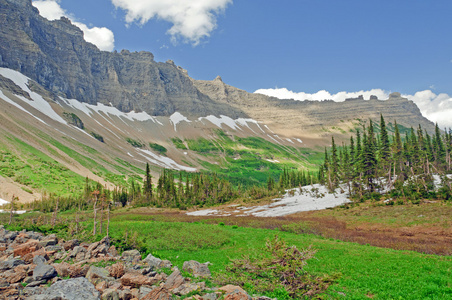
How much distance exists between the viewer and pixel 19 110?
163m

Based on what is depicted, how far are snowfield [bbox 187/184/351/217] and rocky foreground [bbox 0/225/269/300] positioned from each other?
46015 millimetres

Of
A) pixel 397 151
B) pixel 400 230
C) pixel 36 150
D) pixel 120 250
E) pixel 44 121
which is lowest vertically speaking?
pixel 400 230

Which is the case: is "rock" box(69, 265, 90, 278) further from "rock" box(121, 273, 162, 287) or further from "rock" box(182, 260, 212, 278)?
"rock" box(182, 260, 212, 278)

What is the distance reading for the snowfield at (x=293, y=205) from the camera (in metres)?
63.2

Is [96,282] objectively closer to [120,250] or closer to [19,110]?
[120,250]

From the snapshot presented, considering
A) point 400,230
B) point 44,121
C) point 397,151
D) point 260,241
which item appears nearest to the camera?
point 260,241

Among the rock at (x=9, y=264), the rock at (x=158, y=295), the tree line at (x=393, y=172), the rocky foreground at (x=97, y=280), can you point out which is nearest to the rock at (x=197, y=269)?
the rocky foreground at (x=97, y=280)

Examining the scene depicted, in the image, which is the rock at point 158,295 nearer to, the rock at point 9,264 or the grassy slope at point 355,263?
the grassy slope at point 355,263

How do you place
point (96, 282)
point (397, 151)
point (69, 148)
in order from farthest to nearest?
1. point (69, 148)
2. point (397, 151)
3. point (96, 282)

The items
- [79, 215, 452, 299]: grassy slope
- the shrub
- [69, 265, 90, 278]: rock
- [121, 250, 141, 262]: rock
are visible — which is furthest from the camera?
[121, 250, 141, 262]: rock

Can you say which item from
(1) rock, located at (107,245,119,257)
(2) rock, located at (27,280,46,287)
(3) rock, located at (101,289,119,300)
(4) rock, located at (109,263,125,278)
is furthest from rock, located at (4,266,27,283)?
(1) rock, located at (107,245,119,257)

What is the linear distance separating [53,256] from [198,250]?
39.6 ft

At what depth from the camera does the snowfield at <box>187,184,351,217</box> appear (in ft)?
207

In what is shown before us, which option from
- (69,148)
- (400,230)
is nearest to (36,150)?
(69,148)
